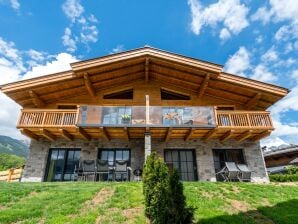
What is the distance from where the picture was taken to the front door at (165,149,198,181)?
12164 mm

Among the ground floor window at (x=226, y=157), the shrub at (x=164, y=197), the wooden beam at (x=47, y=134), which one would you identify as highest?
the wooden beam at (x=47, y=134)

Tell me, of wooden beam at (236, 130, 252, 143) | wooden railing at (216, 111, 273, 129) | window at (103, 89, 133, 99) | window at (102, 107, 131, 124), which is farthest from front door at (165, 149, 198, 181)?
window at (103, 89, 133, 99)

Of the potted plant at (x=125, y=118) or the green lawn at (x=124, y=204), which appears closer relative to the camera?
the green lawn at (x=124, y=204)

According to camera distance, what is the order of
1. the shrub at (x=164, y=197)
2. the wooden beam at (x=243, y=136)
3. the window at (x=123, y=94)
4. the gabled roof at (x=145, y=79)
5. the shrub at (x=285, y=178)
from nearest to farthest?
the shrub at (x=164, y=197) < the wooden beam at (x=243, y=136) < the shrub at (x=285, y=178) < the gabled roof at (x=145, y=79) < the window at (x=123, y=94)

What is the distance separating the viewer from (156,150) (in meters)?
12.4

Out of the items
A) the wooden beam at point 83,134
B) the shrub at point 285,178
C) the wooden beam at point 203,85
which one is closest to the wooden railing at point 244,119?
the wooden beam at point 203,85

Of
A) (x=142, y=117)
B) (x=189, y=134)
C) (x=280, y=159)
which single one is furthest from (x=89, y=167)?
(x=280, y=159)

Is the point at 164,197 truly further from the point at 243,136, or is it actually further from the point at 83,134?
the point at 243,136

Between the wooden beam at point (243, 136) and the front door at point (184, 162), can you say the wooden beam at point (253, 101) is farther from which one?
the front door at point (184, 162)

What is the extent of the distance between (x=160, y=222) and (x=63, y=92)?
989cm

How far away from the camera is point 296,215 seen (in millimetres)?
6316

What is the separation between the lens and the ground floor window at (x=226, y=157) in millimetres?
12414

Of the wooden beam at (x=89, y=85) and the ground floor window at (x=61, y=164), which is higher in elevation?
the wooden beam at (x=89, y=85)

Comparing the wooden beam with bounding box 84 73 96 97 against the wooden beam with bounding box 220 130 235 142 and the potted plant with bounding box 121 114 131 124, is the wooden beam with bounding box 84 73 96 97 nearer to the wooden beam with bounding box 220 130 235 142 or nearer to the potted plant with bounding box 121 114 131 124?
the potted plant with bounding box 121 114 131 124
